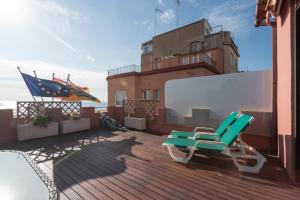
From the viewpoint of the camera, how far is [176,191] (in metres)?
2.88

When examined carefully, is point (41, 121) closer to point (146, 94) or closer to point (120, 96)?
point (146, 94)

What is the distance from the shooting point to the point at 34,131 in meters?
6.68

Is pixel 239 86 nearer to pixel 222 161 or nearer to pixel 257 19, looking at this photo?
pixel 257 19

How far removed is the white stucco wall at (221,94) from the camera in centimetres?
589

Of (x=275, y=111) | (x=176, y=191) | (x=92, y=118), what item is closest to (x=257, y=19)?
(x=275, y=111)

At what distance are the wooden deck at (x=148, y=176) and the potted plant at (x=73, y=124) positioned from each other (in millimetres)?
2298

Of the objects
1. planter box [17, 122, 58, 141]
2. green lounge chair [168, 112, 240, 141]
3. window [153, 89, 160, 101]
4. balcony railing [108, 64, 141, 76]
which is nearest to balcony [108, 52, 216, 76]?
balcony railing [108, 64, 141, 76]

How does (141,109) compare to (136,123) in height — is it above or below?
above

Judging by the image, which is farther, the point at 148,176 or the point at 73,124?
the point at 73,124

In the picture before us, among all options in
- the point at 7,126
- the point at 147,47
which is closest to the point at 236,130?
the point at 7,126

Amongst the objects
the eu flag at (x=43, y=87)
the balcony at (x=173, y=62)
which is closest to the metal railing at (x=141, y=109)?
A: the eu flag at (x=43, y=87)

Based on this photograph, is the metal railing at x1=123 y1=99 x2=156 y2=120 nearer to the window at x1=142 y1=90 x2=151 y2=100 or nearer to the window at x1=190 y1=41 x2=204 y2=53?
the window at x1=142 y1=90 x2=151 y2=100

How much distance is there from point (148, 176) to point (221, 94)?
4930 mm

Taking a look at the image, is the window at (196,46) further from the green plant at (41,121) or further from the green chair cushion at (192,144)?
the green plant at (41,121)
